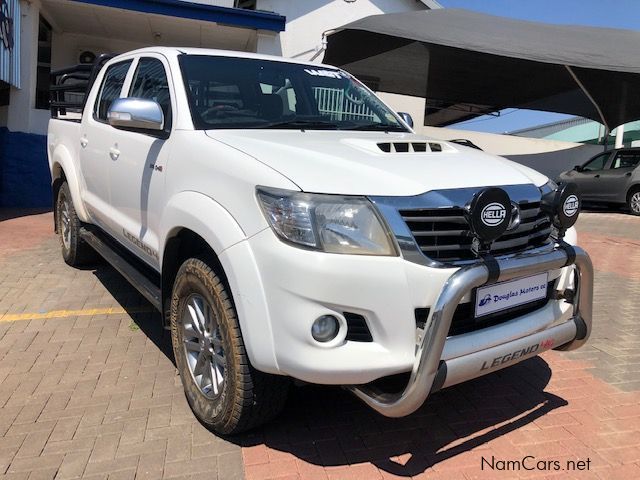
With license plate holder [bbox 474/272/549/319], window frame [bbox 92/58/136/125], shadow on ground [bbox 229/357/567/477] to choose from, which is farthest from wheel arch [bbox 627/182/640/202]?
window frame [bbox 92/58/136/125]

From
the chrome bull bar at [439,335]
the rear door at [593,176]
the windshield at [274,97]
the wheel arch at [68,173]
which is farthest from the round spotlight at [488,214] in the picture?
the rear door at [593,176]

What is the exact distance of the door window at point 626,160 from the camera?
13531 millimetres

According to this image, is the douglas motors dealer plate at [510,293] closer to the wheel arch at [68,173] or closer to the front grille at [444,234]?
the front grille at [444,234]

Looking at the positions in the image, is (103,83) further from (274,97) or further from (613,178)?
(613,178)

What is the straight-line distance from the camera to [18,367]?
11.8 feet

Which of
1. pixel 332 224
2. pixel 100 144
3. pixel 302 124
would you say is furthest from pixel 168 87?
pixel 332 224

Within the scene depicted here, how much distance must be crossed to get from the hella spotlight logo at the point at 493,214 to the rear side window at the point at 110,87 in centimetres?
314

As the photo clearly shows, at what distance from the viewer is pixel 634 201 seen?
13398mm

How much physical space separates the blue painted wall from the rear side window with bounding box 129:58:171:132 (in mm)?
7185

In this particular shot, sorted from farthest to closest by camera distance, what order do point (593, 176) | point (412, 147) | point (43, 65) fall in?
1. point (593, 176)
2. point (43, 65)
3. point (412, 147)

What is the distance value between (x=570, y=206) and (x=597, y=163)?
516 inches

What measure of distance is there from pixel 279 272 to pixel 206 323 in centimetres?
77

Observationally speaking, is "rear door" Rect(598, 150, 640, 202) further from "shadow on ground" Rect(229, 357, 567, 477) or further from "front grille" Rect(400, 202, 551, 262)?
"front grille" Rect(400, 202, 551, 262)

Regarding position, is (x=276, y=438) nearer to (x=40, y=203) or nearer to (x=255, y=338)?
(x=255, y=338)
